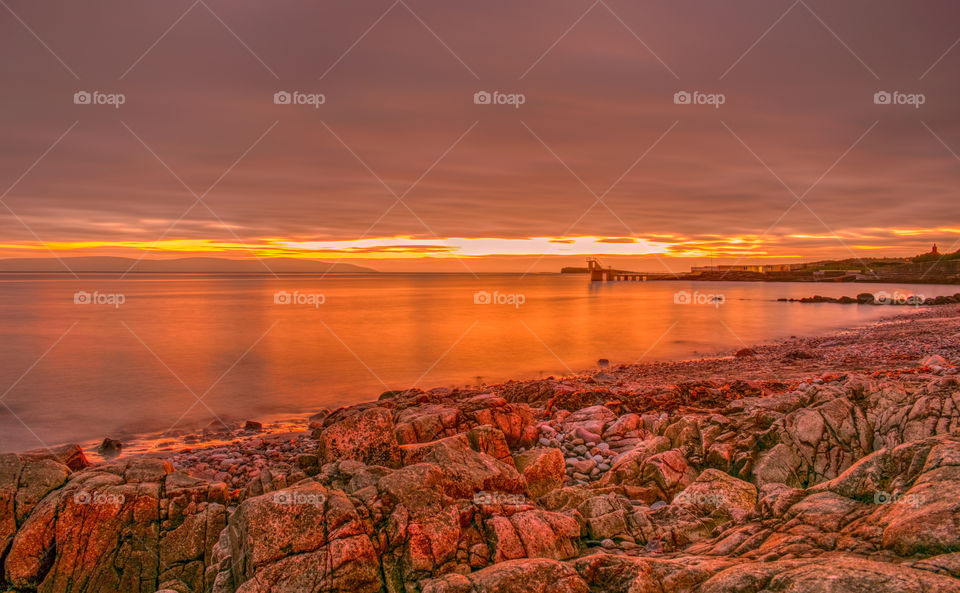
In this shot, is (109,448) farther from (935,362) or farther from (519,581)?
(935,362)

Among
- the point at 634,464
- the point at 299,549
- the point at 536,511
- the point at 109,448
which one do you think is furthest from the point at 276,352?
the point at 536,511

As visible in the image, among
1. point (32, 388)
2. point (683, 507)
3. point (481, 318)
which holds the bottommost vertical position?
point (683, 507)

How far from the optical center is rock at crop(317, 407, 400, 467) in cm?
875

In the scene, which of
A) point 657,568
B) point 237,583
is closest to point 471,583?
point 657,568

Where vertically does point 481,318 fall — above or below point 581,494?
above

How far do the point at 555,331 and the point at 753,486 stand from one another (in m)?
37.6

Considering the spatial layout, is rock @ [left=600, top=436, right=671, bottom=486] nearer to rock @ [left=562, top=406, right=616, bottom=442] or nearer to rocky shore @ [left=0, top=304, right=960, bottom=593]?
rocky shore @ [left=0, top=304, right=960, bottom=593]

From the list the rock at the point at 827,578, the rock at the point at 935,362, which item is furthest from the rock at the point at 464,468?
the rock at the point at 935,362

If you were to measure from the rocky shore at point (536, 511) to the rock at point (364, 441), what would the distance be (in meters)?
0.03

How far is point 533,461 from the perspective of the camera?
9992mm

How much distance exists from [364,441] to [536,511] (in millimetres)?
3474

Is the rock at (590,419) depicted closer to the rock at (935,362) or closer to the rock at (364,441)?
the rock at (364,441)

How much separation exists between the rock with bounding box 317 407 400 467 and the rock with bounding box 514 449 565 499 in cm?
264

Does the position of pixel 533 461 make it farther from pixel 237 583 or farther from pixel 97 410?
pixel 97 410
